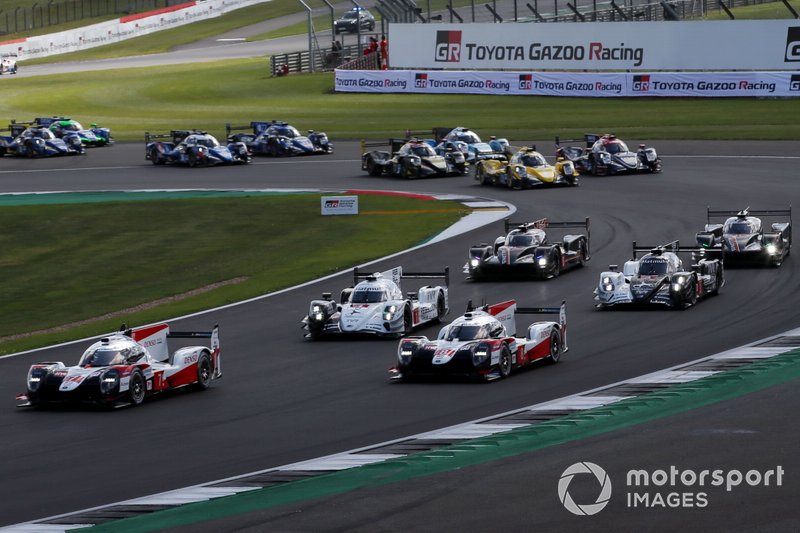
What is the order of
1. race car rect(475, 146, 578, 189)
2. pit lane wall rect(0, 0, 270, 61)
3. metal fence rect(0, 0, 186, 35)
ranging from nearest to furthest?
race car rect(475, 146, 578, 189), pit lane wall rect(0, 0, 270, 61), metal fence rect(0, 0, 186, 35)

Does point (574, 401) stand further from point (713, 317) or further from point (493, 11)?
point (493, 11)

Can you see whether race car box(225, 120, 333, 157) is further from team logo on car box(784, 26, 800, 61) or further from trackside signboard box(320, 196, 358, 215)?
team logo on car box(784, 26, 800, 61)

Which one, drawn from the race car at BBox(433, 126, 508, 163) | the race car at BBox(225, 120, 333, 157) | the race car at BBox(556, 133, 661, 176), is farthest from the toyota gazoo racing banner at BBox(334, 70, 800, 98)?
the race car at BBox(556, 133, 661, 176)

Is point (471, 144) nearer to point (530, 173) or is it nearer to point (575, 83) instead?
point (530, 173)

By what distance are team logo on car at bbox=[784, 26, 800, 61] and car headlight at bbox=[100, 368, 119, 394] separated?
55.4 meters

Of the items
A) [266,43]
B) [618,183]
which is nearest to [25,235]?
[618,183]

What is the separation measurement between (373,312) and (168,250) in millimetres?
15813

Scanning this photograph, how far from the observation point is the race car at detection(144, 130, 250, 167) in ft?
214

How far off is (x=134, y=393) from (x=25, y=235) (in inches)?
989

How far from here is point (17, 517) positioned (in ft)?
56.7

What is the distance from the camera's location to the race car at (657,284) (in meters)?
30.8

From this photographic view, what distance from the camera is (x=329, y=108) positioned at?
280 ft

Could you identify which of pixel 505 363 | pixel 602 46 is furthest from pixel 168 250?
pixel 602 46

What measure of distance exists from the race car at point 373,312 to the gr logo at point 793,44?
46.8 m
